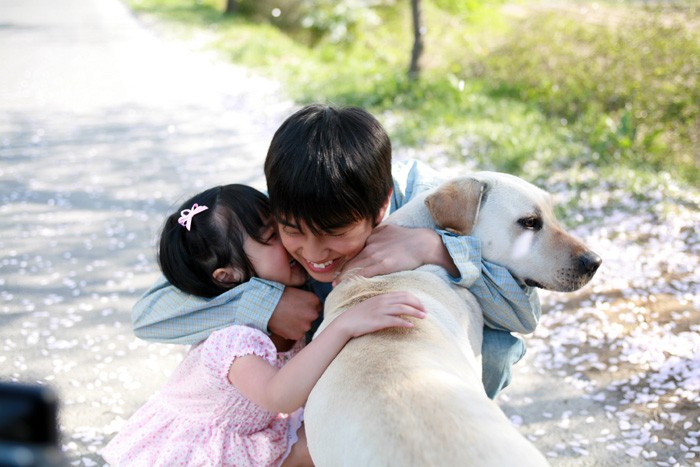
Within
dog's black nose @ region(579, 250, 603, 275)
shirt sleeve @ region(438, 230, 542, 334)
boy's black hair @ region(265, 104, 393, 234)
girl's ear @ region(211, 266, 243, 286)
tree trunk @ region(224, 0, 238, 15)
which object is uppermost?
boy's black hair @ region(265, 104, 393, 234)

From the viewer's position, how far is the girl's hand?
2113 millimetres

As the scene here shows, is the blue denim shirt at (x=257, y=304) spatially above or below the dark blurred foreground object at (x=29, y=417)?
below

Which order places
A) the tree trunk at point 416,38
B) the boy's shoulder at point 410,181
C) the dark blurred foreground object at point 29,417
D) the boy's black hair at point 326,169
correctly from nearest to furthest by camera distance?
1. the dark blurred foreground object at point 29,417
2. the boy's black hair at point 326,169
3. the boy's shoulder at point 410,181
4. the tree trunk at point 416,38

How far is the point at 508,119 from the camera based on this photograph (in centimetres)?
873

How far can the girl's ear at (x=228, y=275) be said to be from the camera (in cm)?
275

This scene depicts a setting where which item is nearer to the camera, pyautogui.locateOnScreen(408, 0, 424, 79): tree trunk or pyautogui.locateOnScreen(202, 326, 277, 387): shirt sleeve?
pyautogui.locateOnScreen(202, 326, 277, 387): shirt sleeve

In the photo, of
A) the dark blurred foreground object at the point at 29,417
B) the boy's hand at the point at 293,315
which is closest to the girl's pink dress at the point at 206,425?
the boy's hand at the point at 293,315

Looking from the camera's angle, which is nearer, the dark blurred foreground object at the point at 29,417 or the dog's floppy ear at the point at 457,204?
the dark blurred foreground object at the point at 29,417

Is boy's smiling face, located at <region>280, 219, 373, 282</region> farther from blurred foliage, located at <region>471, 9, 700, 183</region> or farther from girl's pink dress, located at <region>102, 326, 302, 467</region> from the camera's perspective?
blurred foliage, located at <region>471, 9, 700, 183</region>

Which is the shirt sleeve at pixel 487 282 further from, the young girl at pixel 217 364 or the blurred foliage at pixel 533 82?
the blurred foliage at pixel 533 82

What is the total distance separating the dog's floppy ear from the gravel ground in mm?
1332

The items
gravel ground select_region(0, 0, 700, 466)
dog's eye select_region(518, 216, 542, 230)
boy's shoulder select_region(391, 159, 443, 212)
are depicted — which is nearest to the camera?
dog's eye select_region(518, 216, 542, 230)

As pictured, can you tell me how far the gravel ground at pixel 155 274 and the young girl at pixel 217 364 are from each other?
0.72m

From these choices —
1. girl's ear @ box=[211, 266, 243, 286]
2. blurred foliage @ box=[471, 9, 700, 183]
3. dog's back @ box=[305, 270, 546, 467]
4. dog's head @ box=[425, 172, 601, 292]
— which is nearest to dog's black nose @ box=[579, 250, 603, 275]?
dog's head @ box=[425, 172, 601, 292]
